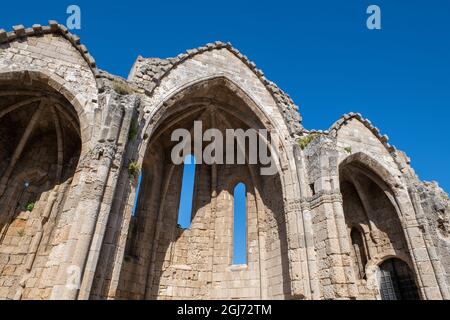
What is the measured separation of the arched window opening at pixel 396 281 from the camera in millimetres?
10305

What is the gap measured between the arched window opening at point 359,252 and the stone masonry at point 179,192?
0.05 m

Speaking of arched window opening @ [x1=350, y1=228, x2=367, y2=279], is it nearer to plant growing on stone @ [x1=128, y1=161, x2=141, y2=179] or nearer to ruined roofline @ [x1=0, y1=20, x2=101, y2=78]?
plant growing on stone @ [x1=128, y1=161, x2=141, y2=179]

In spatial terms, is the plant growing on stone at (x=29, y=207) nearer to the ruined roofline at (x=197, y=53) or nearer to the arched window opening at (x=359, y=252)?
the ruined roofline at (x=197, y=53)

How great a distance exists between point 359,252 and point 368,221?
1.20 m

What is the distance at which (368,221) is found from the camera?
38.8ft

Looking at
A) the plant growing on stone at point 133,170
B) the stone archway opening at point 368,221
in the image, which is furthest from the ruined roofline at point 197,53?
the stone archway opening at point 368,221

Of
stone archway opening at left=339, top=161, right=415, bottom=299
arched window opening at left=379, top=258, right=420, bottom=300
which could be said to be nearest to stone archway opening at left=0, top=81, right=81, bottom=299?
stone archway opening at left=339, top=161, right=415, bottom=299

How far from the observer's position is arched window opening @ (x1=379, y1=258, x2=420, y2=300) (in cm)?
1030

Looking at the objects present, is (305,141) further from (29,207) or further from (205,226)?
(29,207)

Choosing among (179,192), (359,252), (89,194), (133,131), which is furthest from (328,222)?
(89,194)

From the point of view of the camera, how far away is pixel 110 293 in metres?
6.39

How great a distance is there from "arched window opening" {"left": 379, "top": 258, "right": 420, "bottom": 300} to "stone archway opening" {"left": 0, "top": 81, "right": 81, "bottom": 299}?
34.6ft

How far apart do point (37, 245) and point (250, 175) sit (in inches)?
284

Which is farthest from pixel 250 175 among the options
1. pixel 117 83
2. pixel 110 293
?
pixel 110 293
